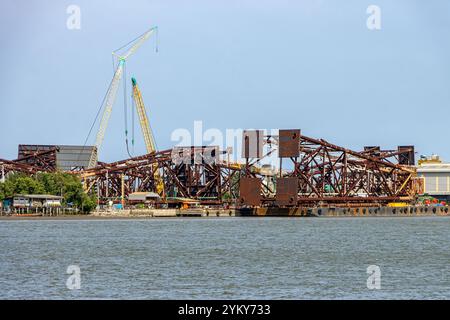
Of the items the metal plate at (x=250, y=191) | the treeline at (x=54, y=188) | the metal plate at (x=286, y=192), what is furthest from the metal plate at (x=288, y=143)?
the treeline at (x=54, y=188)

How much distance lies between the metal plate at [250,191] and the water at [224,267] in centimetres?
8976

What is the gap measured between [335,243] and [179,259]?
79.7 ft

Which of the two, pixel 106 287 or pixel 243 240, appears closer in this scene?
pixel 106 287

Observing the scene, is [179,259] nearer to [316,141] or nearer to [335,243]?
[335,243]

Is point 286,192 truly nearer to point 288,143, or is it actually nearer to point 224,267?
point 288,143

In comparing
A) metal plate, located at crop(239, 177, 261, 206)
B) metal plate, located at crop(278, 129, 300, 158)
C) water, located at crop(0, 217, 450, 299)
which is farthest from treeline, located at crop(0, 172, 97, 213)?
water, located at crop(0, 217, 450, 299)

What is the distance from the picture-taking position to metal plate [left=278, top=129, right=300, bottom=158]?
181 meters

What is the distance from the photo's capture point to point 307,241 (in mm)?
91688

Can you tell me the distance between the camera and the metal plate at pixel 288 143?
594 ft

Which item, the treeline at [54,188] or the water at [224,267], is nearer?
the water at [224,267]

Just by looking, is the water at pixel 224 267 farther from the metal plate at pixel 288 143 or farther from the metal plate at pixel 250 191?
the metal plate at pixel 250 191

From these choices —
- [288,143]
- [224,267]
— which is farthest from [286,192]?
[224,267]
